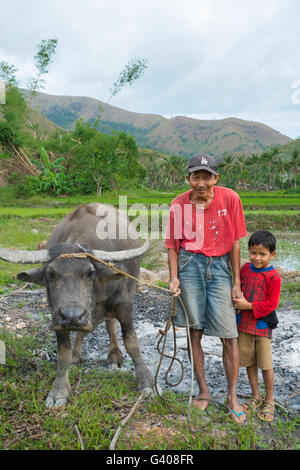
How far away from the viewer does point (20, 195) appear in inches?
644

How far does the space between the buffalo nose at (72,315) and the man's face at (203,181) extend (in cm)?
102

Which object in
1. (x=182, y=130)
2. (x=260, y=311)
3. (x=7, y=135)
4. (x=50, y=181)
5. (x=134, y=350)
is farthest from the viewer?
(x=182, y=130)

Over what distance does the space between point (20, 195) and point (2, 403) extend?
1513 cm

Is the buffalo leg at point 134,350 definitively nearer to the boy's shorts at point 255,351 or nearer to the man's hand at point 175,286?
the man's hand at point 175,286

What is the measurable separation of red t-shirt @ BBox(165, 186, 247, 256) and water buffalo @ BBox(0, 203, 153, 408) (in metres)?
0.32

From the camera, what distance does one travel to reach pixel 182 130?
575 ft

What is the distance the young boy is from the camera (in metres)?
2.29

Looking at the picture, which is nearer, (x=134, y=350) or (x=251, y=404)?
(x=251, y=404)

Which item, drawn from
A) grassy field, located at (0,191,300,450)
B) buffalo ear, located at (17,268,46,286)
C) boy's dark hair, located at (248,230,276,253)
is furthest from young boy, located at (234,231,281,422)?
buffalo ear, located at (17,268,46,286)

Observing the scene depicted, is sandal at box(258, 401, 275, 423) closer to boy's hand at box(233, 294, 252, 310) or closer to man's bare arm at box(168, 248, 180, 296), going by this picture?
Answer: boy's hand at box(233, 294, 252, 310)

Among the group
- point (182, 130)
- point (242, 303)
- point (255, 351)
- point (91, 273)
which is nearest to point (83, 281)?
point (91, 273)

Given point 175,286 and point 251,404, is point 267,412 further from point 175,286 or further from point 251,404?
point 175,286

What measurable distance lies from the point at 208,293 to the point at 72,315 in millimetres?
881

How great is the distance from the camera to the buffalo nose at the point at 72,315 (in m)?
2.01
